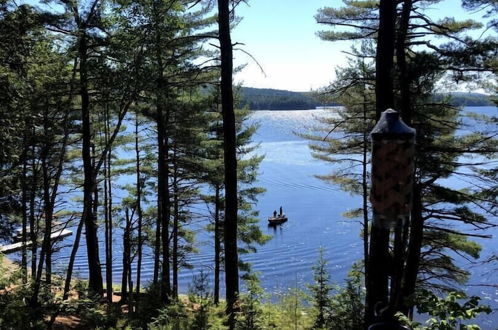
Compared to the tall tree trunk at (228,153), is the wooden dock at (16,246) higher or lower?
lower

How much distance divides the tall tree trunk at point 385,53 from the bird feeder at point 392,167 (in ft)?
15.2

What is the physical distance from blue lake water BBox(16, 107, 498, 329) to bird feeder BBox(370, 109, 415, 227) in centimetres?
1408

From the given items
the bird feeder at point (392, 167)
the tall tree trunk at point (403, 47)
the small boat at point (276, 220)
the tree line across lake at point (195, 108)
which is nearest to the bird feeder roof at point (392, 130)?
the bird feeder at point (392, 167)

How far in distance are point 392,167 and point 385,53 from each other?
16.8ft

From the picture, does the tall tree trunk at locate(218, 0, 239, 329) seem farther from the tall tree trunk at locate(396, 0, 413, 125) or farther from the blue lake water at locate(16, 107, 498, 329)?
the blue lake water at locate(16, 107, 498, 329)

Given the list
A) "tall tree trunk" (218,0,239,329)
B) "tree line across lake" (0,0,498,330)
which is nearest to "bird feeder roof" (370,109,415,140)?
"tree line across lake" (0,0,498,330)

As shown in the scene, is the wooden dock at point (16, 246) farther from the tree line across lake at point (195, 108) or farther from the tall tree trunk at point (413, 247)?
the tall tree trunk at point (413, 247)

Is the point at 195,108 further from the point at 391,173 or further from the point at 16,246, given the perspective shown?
the point at 16,246

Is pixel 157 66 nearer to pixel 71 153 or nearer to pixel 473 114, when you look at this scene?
pixel 473 114

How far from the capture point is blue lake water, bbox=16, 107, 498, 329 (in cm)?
2527

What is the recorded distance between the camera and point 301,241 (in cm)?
3297

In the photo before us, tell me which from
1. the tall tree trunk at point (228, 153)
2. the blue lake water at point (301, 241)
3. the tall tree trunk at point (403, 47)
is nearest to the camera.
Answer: the tall tree trunk at point (228, 153)

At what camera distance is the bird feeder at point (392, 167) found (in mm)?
2006

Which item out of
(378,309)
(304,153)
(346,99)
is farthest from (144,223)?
(304,153)
